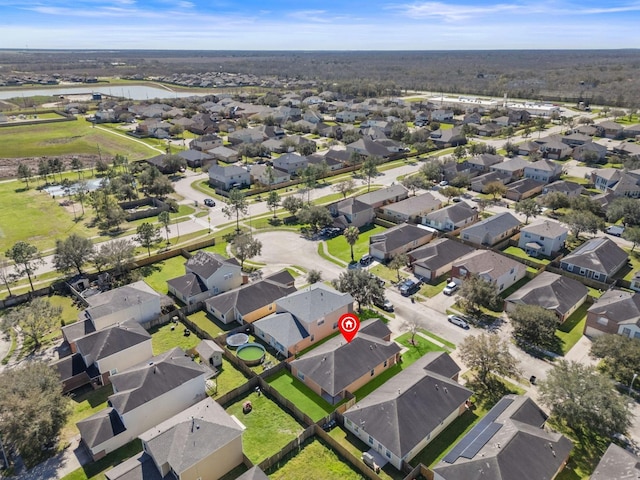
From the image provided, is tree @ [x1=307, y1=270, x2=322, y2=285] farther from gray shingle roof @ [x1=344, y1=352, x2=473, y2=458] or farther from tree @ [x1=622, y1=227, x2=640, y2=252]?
tree @ [x1=622, y1=227, x2=640, y2=252]

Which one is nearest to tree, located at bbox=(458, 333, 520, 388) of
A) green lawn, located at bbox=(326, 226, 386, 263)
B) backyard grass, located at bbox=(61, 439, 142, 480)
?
green lawn, located at bbox=(326, 226, 386, 263)

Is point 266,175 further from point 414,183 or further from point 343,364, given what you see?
point 343,364

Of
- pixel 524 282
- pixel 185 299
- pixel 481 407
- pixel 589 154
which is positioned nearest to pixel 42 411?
pixel 185 299

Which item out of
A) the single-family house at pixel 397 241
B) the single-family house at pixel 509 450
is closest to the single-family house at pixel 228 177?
the single-family house at pixel 397 241

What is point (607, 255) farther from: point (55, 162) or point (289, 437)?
point (55, 162)

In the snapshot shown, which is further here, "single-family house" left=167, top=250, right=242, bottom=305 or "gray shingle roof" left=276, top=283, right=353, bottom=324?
"single-family house" left=167, top=250, right=242, bottom=305

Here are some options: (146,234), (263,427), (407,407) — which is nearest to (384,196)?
(146,234)
